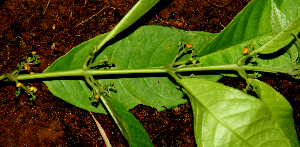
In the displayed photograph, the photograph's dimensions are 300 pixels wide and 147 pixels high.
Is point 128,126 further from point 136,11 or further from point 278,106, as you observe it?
point 278,106

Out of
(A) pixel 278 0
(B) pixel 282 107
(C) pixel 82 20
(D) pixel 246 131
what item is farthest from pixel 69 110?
(A) pixel 278 0

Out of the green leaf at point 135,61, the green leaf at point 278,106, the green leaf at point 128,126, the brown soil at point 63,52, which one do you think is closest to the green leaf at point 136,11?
the green leaf at point 135,61

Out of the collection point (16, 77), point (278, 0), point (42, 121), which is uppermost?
point (16, 77)

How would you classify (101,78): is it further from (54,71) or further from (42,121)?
(42,121)

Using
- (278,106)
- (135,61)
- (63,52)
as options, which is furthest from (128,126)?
(278,106)

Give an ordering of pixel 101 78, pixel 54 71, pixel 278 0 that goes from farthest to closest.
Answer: pixel 101 78, pixel 54 71, pixel 278 0

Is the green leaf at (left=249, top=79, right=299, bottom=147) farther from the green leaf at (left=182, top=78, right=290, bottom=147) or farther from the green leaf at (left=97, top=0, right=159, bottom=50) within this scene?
the green leaf at (left=97, top=0, right=159, bottom=50)

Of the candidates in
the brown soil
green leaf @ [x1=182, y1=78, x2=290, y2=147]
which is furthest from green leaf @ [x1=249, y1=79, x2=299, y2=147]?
the brown soil
